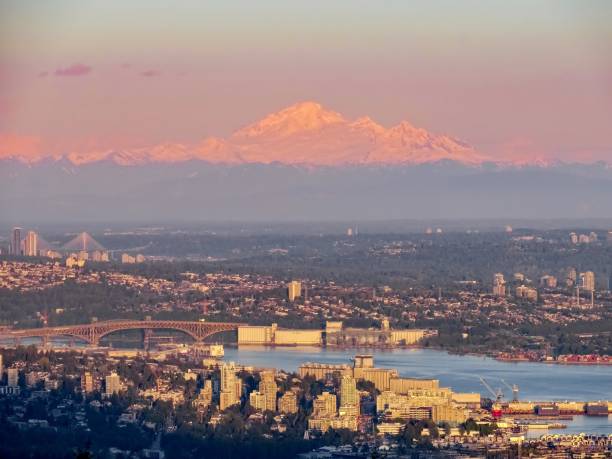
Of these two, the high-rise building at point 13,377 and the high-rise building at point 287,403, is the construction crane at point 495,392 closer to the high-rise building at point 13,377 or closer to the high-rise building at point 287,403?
the high-rise building at point 287,403

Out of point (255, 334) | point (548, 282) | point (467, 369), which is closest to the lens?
point (467, 369)

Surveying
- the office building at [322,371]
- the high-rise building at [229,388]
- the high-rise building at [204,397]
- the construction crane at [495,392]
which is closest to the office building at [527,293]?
the construction crane at [495,392]

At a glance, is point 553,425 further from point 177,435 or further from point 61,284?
point 61,284

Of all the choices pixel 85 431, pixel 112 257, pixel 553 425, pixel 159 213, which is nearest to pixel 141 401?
pixel 85 431

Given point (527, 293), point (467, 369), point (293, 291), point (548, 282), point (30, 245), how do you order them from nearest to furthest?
point (467, 369), point (293, 291), point (527, 293), point (548, 282), point (30, 245)

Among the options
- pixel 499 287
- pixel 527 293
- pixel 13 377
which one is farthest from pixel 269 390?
pixel 499 287

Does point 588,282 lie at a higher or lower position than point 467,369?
higher

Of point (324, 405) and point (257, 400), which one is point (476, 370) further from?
point (324, 405)
